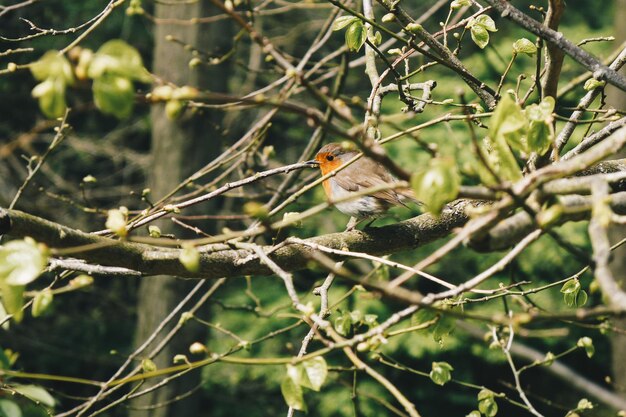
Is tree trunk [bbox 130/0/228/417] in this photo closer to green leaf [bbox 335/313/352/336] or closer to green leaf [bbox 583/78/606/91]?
green leaf [bbox 335/313/352/336]

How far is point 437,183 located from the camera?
106 centimetres

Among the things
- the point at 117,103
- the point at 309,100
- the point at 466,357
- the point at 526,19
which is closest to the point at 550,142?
the point at 526,19

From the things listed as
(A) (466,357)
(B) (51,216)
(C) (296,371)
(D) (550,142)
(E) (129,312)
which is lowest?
(E) (129,312)

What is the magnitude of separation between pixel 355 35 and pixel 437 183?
1.11 meters

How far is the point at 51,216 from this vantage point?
718cm

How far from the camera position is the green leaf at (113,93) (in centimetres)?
100

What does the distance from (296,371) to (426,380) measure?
5.33m

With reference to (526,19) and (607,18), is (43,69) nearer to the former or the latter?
(526,19)

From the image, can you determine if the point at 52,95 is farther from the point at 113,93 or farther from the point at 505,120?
the point at 505,120

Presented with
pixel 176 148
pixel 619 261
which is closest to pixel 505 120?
pixel 176 148

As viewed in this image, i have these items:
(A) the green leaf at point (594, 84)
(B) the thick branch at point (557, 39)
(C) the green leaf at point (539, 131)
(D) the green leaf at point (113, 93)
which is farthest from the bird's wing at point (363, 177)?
(D) the green leaf at point (113, 93)

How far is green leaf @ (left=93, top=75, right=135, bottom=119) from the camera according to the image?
39.3 inches

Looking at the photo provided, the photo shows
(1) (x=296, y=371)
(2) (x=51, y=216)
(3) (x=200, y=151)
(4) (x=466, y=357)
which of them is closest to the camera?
(1) (x=296, y=371)

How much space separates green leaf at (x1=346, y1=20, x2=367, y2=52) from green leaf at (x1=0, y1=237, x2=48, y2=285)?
47.1 inches
